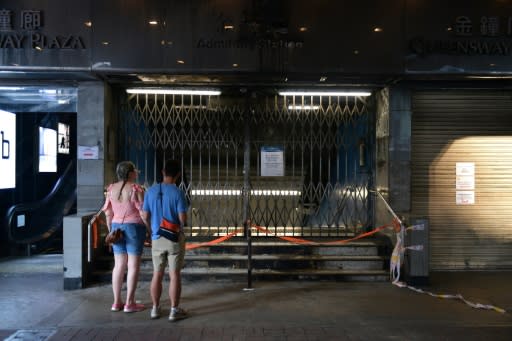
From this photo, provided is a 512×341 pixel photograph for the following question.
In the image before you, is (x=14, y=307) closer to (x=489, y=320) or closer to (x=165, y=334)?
(x=165, y=334)

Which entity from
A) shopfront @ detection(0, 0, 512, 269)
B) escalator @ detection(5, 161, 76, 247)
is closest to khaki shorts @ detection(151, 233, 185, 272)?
shopfront @ detection(0, 0, 512, 269)

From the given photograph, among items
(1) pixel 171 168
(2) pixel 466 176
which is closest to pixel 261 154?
(1) pixel 171 168

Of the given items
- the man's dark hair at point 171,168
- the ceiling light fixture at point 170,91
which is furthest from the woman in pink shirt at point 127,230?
the ceiling light fixture at point 170,91

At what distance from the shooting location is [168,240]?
5902 millimetres

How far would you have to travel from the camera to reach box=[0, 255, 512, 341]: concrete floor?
548cm

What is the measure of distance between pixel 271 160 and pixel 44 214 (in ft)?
21.4

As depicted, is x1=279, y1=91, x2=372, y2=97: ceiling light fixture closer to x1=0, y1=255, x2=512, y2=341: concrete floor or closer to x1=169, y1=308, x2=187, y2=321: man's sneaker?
x1=0, y1=255, x2=512, y2=341: concrete floor

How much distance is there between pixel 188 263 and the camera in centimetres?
837

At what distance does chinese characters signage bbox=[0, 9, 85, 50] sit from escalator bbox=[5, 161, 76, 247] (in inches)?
171

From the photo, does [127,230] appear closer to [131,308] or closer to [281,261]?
[131,308]

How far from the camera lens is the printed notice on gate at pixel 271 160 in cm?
968

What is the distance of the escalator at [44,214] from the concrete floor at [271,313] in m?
2.75

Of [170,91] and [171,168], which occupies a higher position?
[170,91]

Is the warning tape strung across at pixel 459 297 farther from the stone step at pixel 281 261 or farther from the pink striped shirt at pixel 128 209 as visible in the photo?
the pink striped shirt at pixel 128 209
